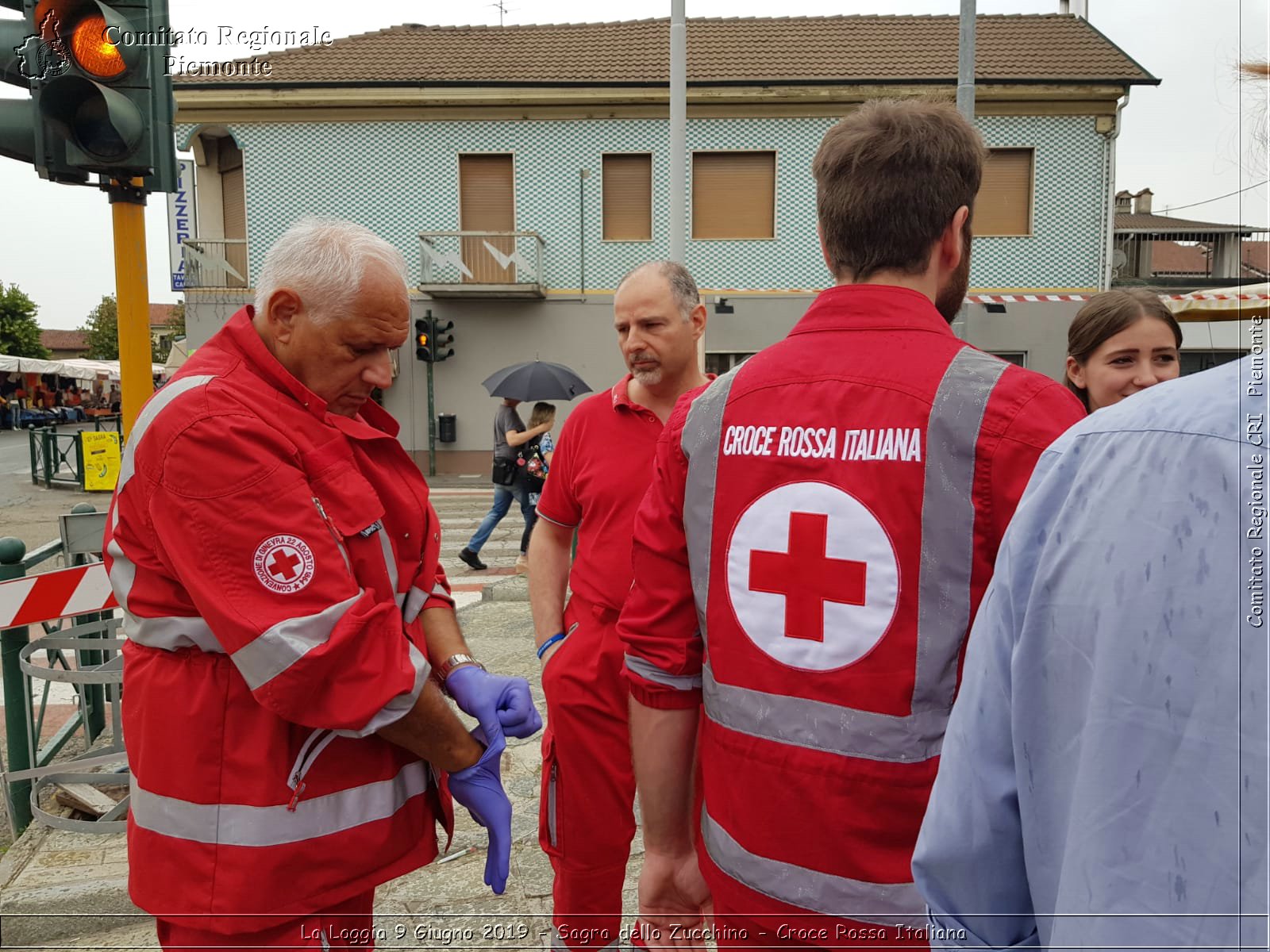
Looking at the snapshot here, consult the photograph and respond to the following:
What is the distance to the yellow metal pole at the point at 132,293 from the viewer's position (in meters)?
3.16

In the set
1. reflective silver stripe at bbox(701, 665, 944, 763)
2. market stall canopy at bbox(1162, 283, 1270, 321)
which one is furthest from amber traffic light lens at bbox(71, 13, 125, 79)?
market stall canopy at bbox(1162, 283, 1270, 321)

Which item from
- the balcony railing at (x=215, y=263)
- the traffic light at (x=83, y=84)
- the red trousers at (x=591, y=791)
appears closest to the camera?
the red trousers at (x=591, y=791)

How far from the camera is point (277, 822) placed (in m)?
1.81

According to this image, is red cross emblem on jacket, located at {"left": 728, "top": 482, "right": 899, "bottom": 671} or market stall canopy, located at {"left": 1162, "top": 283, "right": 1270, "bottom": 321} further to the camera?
market stall canopy, located at {"left": 1162, "top": 283, "right": 1270, "bottom": 321}

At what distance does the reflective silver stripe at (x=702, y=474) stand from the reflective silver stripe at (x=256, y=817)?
2.65ft

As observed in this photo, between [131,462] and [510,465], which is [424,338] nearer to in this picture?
[510,465]

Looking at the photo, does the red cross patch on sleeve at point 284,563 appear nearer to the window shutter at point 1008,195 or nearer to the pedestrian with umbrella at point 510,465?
the pedestrian with umbrella at point 510,465

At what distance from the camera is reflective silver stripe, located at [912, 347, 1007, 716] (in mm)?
1404

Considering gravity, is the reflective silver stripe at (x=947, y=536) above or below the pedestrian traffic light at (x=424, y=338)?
below

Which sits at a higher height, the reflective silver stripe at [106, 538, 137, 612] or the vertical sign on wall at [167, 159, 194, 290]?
the vertical sign on wall at [167, 159, 194, 290]

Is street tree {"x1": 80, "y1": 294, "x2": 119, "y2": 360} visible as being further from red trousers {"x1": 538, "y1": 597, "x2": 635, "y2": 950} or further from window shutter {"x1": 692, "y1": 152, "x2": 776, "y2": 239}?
red trousers {"x1": 538, "y1": 597, "x2": 635, "y2": 950}

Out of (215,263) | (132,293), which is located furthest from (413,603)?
(215,263)

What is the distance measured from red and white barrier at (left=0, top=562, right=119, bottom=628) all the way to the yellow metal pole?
0.90 meters

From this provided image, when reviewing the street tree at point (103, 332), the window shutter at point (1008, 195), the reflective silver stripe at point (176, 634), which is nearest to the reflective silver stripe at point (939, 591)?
the reflective silver stripe at point (176, 634)
